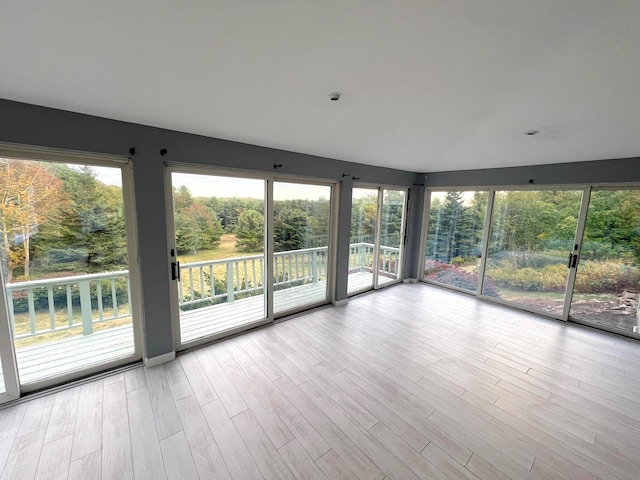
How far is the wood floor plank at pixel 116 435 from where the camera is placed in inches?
61.2

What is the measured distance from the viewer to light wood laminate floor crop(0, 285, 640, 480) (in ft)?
5.30

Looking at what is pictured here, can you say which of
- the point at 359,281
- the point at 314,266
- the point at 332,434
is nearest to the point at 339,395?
the point at 332,434

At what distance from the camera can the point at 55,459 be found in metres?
1.61

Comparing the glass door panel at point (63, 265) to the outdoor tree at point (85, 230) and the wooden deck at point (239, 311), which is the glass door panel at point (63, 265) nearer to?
the outdoor tree at point (85, 230)

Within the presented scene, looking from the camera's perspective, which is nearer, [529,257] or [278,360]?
[278,360]

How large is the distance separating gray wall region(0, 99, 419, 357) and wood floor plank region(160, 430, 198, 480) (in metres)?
1.07

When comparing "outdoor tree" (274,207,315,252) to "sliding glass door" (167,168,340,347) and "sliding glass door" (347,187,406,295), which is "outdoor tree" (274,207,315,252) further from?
"sliding glass door" (347,187,406,295)

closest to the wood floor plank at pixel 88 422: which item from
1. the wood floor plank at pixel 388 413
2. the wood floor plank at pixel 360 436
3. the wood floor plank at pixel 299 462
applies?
the wood floor plank at pixel 299 462

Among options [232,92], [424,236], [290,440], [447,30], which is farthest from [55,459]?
[424,236]

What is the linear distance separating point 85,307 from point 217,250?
1.41 m

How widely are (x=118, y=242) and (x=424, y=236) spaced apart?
5208 mm

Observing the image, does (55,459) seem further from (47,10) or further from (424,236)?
(424,236)

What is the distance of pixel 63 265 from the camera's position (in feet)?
7.26

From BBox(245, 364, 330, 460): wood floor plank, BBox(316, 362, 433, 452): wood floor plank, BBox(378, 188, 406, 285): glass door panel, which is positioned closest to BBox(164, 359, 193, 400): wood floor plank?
BBox(245, 364, 330, 460): wood floor plank
